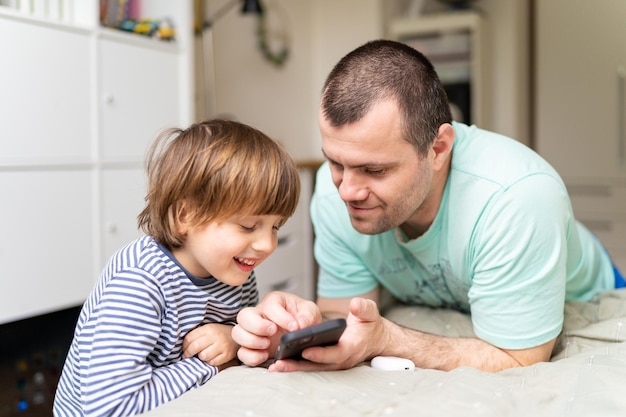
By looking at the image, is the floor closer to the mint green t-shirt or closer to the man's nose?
the mint green t-shirt

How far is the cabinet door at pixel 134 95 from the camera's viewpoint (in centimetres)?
230

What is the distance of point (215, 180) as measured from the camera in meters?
1.05

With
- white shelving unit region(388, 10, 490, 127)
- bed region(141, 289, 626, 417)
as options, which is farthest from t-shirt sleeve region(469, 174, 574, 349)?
white shelving unit region(388, 10, 490, 127)

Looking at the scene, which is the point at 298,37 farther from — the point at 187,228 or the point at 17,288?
the point at 187,228

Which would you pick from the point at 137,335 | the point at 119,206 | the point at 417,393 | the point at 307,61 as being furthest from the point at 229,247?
the point at 307,61

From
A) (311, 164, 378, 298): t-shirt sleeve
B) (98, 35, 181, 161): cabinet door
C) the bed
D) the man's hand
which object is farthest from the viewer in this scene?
(98, 35, 181, 161): cabinet door

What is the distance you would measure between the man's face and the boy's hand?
41cm

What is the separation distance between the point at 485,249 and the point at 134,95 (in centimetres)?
156

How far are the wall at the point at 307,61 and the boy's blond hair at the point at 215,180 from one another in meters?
2.20

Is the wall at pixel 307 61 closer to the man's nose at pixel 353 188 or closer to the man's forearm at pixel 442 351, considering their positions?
the man's nose at pixel 353 188

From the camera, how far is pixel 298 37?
413cm

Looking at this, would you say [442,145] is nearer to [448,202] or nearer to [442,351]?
[448,202]

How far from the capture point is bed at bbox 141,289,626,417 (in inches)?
34.4

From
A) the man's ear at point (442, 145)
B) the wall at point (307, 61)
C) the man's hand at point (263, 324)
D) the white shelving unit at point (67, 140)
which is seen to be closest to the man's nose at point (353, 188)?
the man's ear at point (442, 145)
